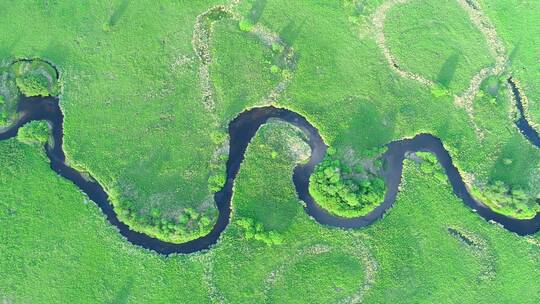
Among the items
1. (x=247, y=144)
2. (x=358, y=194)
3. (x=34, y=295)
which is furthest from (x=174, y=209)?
(x=358, y=194)

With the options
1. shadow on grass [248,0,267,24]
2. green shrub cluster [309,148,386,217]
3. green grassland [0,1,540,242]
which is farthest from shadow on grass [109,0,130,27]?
green shrub cluster [309,148,386,217]

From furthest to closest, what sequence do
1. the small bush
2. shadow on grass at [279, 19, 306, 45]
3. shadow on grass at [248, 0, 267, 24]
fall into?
shadow on grass at [248, 0, 267, 24], shadow on grass at [279, 19, 306, 45], the small bush

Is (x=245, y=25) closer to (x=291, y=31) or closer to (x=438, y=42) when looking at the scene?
(x=291, y=31)

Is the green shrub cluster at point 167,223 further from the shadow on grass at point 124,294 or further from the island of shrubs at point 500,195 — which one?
the island of shrubs at point 500,195

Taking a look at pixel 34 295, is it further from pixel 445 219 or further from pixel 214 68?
pixel 445 219

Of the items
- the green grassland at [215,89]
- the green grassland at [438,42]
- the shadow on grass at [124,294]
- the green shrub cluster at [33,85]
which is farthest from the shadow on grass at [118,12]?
the green grassland at [438,42]

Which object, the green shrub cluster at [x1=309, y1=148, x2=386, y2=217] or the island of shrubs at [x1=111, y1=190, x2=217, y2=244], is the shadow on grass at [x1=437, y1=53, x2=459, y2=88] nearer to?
the green shrub cluster at [x1=309, y1=148, x2=386, y2=217]
